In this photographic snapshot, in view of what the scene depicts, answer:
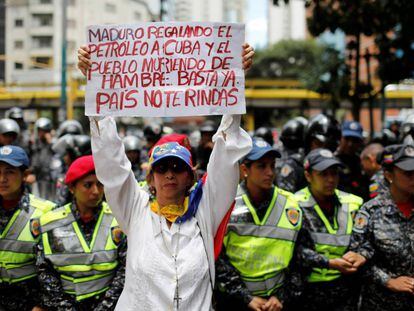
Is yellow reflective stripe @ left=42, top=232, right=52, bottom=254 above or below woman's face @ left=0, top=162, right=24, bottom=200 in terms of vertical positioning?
below

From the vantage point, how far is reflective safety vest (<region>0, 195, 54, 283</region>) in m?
3.78

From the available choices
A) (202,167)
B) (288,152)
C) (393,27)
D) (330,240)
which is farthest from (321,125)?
(393,27)

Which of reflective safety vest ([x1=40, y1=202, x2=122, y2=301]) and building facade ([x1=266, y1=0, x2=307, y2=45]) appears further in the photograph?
building facade ([x1=266, y1=0, x2=307, y2=45])

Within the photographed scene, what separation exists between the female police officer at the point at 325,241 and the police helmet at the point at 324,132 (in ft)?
7.04

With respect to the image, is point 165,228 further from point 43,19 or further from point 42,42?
point 43,19

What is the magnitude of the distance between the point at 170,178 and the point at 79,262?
3.20ft

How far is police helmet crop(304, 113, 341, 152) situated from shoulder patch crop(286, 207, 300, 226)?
2539 mm

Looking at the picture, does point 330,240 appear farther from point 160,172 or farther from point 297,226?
point 160,172

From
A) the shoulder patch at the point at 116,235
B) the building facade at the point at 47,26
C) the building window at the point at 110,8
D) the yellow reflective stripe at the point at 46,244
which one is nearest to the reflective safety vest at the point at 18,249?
the yellow reflective stripe at the point at 46,244

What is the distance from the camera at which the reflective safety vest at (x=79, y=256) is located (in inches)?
141

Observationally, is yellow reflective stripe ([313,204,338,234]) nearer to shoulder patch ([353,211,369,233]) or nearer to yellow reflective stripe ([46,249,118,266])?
shoulder patch ([353,211,369,233])

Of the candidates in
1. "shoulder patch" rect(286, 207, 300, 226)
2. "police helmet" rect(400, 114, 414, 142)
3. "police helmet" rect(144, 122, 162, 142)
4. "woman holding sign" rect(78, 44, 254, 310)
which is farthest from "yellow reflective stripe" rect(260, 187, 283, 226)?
"police helmet" rect(144, 122, 162, 142)

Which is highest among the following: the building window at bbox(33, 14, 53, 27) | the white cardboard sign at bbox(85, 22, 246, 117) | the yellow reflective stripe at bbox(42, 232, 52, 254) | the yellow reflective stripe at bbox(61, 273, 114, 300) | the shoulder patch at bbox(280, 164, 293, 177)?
the building window at bbox(33, 14, 53, 27)

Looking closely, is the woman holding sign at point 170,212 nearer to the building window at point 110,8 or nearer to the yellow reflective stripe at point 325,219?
the yellow reflective stripe at point 325,219
